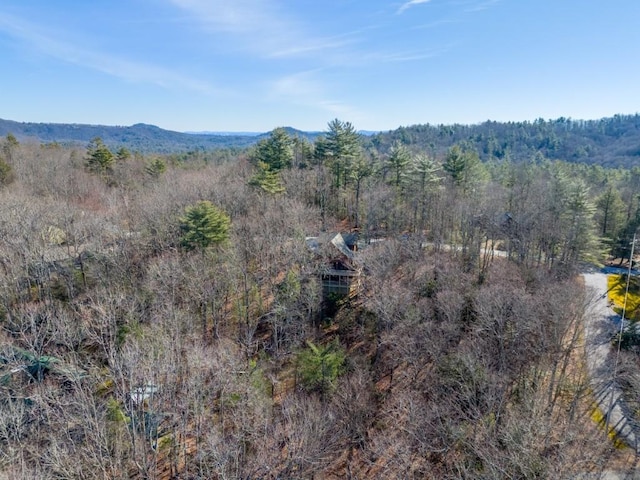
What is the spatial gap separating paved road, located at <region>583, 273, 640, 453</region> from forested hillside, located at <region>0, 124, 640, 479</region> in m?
1.21

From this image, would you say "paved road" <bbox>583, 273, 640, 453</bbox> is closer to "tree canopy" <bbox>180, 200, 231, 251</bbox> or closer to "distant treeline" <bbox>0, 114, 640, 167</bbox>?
"tree canopy" <bbox>180, 200, 231, 251</bbox>

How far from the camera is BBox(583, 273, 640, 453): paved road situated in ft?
67.4

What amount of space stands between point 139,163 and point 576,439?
64.3 m

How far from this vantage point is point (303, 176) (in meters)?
46.1

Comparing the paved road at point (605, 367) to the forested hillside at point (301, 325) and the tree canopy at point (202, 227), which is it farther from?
the tree canopy at point (202, 227)

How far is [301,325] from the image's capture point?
27.4 meters

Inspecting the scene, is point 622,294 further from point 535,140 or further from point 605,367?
point 535,140

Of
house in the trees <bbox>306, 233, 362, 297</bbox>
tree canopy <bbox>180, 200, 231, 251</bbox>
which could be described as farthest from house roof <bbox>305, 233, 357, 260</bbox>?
tree canopy <bbox>180, 200, 231, 251</bbox>

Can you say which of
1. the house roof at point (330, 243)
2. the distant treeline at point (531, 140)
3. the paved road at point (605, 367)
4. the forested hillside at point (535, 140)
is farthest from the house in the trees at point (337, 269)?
the forested hillside at point (535, 140)

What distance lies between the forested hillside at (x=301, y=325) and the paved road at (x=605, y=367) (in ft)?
3.96

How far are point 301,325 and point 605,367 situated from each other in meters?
19.8

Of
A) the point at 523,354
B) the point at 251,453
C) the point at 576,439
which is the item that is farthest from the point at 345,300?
the point at 576,439

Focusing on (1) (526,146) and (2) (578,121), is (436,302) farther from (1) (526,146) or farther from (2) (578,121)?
(2) (578,121)

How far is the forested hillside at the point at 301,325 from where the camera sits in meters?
15.7
